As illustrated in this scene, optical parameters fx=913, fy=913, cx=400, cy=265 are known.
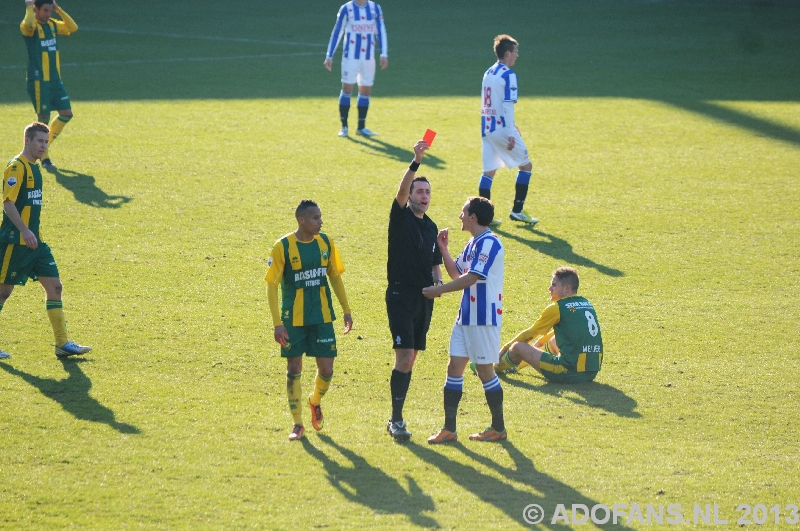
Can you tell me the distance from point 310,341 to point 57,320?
267cm

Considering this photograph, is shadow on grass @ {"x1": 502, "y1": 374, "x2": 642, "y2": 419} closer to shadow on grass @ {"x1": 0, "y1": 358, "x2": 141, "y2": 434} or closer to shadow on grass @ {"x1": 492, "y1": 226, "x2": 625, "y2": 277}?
shadow on grass @ {"x1": 492, "y1": 226, "x2": 625, "y2": 277}

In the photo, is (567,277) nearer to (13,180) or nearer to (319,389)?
(319,389)

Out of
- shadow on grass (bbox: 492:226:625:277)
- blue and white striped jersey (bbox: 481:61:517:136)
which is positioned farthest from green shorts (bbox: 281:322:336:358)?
blue and white striped jersey (bbox: 481:61:517:136)

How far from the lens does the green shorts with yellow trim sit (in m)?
7.89

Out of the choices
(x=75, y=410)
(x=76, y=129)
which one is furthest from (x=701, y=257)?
(x=76, y=129)

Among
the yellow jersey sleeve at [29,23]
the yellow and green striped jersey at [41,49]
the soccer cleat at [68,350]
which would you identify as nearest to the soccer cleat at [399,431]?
the soccer cleat at [68,350]

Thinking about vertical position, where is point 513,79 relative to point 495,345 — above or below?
above

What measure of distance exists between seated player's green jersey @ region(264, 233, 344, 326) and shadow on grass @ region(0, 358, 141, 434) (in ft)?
4.99

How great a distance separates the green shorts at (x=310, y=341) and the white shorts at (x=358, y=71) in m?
10.6

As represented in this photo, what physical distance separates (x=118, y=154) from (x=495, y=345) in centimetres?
1005

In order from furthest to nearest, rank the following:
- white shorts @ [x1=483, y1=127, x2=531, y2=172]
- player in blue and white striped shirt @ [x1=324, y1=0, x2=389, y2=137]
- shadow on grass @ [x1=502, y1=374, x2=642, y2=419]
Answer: player in blue and white striped shirt @ [x1=324, y1=0, x2=389, y2=137], white shorts @ [x1=483, y1=127, x2=531, y2=172], shadow on grass @ [x1=502, y1=374, x2=642, y2=419]

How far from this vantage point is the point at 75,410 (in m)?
7.16

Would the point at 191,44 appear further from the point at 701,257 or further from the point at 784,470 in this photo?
the point at 784,470

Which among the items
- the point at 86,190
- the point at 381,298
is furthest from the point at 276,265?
the point at 86,190
